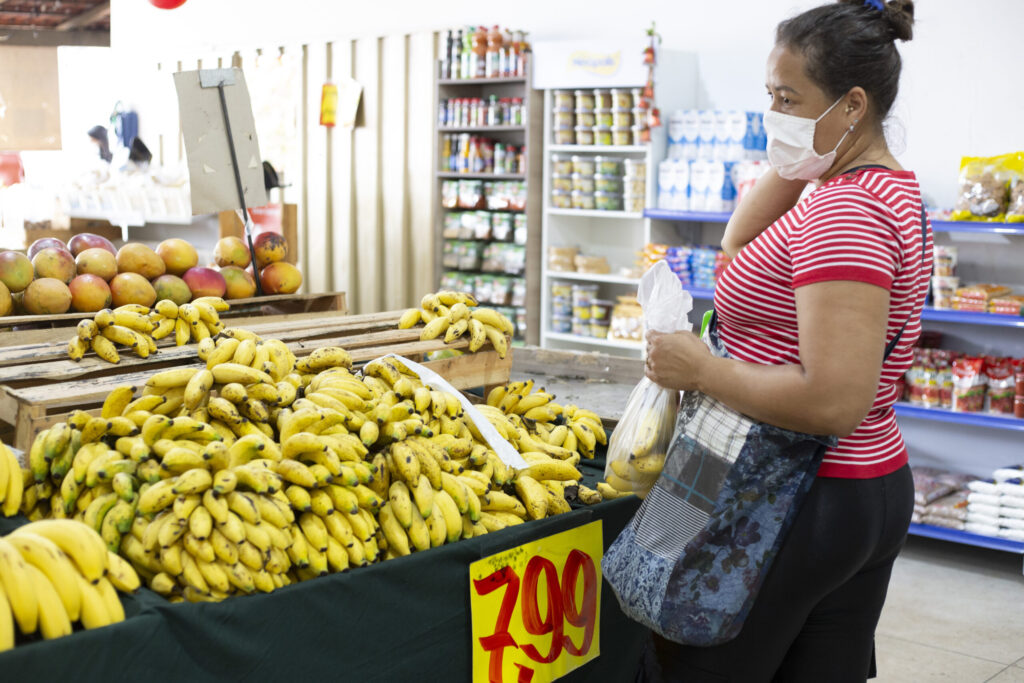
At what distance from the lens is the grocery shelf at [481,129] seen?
672cm

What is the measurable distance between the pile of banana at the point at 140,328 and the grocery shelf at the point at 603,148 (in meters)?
Answer: 3.39

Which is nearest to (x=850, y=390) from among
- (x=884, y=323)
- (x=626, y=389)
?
(x=884, y=323)

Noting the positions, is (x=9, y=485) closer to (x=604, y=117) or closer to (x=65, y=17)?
(x=604, y=117)

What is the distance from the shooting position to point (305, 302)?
14.0ft

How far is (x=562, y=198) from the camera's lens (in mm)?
6375

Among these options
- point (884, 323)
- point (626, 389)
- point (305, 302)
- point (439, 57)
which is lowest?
point (626, 389)

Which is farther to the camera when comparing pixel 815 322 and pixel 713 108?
pixel 713 108

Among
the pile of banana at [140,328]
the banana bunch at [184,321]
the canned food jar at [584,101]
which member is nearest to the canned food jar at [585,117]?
the canned food jar at [584,101]

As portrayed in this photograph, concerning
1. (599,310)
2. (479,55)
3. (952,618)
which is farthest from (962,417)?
(479,55)

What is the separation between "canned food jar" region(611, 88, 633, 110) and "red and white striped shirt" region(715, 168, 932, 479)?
4.49m

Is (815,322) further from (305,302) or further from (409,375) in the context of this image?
(305,302)

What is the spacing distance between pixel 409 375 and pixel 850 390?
51.9 inches

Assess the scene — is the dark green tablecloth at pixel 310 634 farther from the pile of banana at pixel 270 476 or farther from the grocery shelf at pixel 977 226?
the grocery shelf at pixel 977 226

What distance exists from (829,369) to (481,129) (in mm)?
5692
